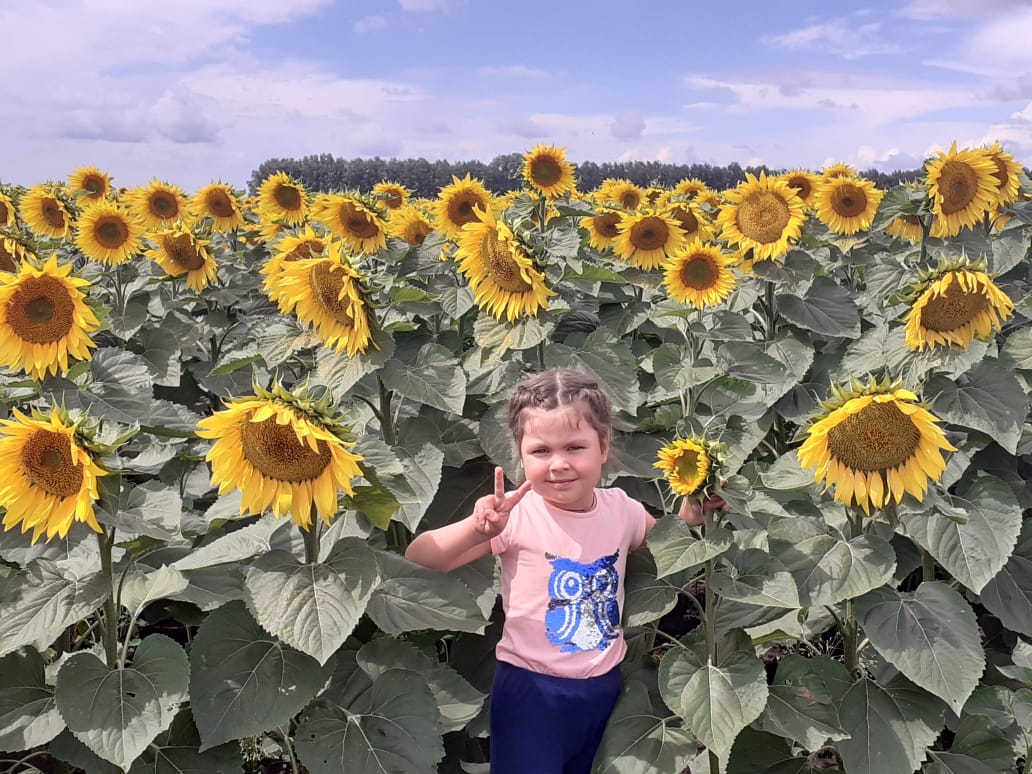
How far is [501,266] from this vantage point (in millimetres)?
3691

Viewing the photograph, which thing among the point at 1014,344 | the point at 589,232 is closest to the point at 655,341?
the point at 589,232

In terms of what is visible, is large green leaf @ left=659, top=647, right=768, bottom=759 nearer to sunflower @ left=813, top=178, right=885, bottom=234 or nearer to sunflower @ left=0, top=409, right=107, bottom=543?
sunflower @ left=0, top=409, right=107, bottom=543

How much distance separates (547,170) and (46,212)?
4.23 meters

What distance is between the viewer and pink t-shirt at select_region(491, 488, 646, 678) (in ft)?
9.39

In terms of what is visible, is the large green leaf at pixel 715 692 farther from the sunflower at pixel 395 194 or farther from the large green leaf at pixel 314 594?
the sunflower at pixel 395 194

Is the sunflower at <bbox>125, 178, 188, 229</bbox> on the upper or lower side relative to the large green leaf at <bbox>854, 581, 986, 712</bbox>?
upper

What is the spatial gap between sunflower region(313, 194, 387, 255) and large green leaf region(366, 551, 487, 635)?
305 cm

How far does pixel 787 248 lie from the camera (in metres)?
5.31

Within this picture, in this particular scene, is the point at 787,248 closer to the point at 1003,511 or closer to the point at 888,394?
the point at 1003,511

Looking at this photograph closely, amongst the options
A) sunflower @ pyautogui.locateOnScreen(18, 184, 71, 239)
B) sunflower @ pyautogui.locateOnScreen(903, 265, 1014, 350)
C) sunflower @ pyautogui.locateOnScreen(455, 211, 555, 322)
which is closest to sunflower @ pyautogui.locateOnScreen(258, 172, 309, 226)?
sunflower @ pyautogui.locateOnScreen(18, 184, 71, 239)

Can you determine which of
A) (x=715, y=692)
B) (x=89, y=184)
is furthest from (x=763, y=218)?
(x=89, y=184)

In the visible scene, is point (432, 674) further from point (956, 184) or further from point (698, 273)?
point (956, 184)

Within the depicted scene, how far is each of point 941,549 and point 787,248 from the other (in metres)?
2.75

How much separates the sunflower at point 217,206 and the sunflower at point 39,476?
235 inches
